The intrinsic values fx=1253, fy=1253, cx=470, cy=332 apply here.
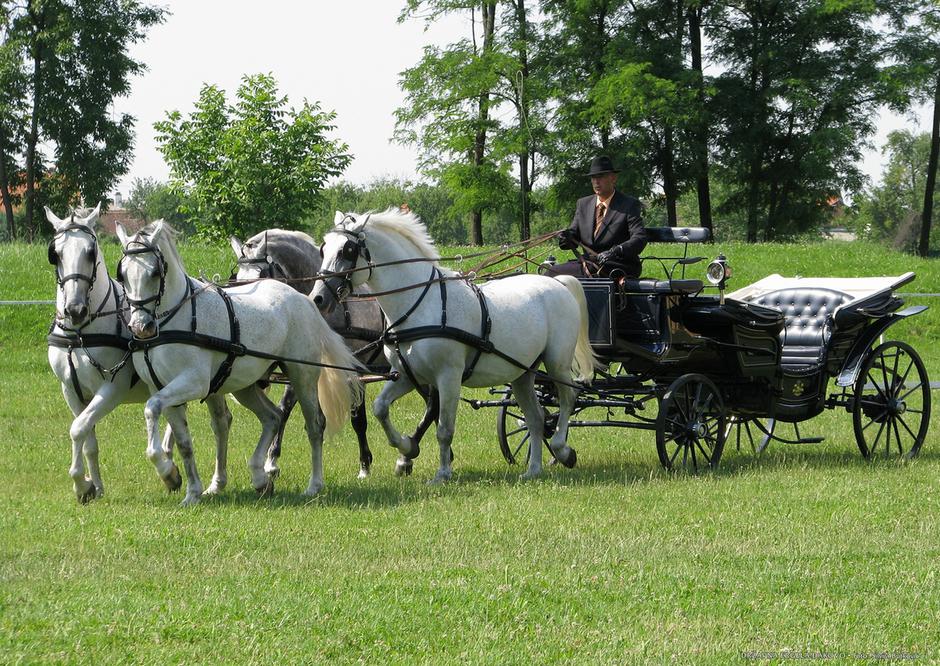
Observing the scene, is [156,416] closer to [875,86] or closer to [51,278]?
[51,278]

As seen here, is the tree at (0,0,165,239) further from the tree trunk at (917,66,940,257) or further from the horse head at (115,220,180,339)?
the horse head at (115,220,180,339)

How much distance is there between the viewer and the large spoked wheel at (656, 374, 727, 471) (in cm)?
1012

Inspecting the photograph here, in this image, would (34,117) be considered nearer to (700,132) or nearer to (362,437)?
(700,132)

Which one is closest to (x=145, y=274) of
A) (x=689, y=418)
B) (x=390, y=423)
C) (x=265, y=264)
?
(x=265, y=264)

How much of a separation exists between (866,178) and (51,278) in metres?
25.7

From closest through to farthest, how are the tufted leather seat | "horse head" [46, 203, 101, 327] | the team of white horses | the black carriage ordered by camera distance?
"horse head" [46, 203, 101, 327] → the team of white horses → the black carriage → the tufted leather seat

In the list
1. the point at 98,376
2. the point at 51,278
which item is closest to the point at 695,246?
the point at 51,278

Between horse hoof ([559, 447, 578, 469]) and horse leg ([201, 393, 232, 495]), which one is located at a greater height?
horse leg ([201, 393, 232, 495])

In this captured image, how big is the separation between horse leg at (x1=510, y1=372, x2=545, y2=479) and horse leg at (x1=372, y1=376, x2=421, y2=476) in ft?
3.19

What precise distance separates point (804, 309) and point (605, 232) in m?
2.26

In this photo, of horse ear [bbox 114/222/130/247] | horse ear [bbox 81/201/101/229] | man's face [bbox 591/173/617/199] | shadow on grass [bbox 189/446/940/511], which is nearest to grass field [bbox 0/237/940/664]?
shadow on grass [bbox 189/446/940/511]

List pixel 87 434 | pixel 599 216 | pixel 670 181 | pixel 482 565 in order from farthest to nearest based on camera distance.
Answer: pixel 670 181 → pixel 599 216 → pixel 87 434 → pixel 482 565

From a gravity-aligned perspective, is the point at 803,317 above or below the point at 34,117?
below

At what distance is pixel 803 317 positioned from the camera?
38.7 feet
